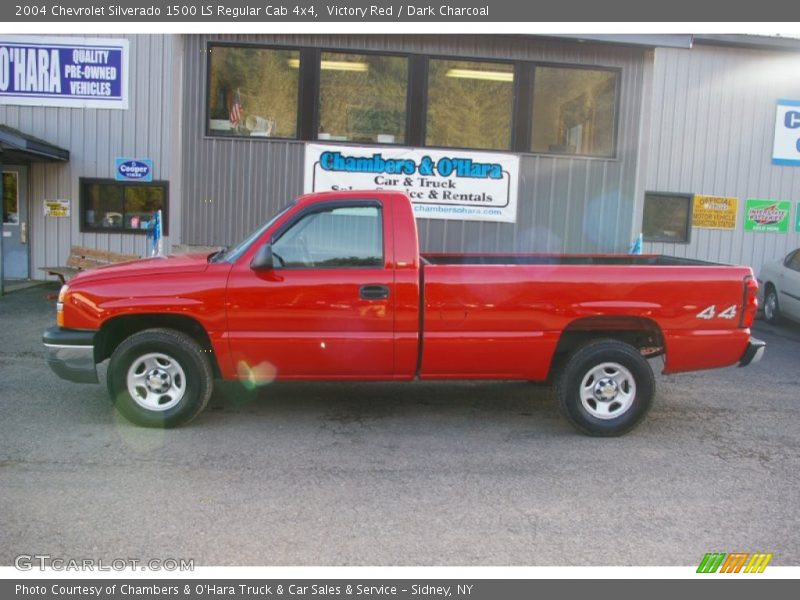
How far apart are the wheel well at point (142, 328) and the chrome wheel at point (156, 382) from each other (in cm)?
27

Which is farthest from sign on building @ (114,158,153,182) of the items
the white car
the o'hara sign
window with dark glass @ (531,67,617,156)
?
the white car

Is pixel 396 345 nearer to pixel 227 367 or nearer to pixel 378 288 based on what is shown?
pixel 378 288

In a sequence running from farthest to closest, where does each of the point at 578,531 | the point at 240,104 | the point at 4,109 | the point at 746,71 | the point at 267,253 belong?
the point at 746,71 → the point at 4,109 → the point at 240,104 → the point at 267,253 → the point at 578,531

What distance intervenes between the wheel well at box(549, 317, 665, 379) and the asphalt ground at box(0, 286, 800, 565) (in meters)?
0.66

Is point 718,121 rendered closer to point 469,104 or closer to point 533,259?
point 469,104

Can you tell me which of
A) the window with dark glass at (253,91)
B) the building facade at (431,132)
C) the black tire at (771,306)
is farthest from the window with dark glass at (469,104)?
the black tire at (771,306)

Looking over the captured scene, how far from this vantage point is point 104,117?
45.1ft

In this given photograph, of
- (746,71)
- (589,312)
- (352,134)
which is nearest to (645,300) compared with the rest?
(589,312)

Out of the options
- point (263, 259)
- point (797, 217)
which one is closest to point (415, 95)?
point (263, 259)

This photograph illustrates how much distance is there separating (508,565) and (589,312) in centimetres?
250

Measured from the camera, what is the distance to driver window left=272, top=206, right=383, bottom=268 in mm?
5324

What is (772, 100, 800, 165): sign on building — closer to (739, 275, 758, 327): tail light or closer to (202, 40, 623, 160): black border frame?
(202, 40, 623, 160): black border frame

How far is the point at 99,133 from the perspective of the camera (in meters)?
13.8

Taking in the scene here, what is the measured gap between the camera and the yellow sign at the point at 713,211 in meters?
14.7
